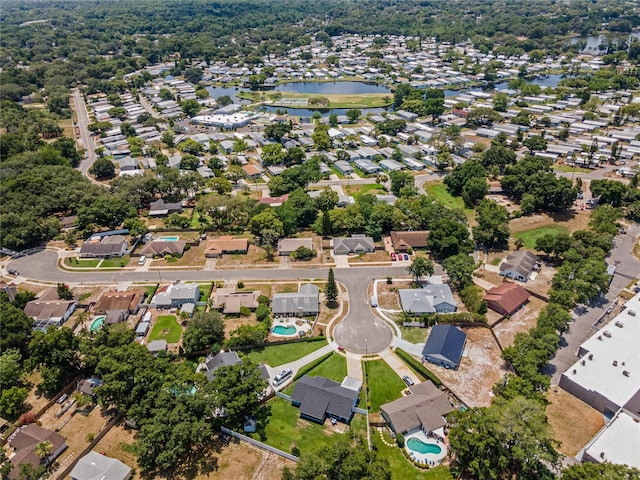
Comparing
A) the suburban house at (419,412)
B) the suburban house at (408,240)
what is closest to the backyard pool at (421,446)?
the suburban house at (419,412)

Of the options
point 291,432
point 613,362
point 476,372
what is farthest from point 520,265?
point 291,432

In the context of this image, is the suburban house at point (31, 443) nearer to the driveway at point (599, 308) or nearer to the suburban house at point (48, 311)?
the suburban house at point (48, 311)

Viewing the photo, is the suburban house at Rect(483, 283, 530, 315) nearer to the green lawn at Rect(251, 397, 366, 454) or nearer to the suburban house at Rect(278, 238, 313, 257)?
the green lawn at Rect(251, 397, 366, 454)

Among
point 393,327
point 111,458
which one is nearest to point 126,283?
point 111,458

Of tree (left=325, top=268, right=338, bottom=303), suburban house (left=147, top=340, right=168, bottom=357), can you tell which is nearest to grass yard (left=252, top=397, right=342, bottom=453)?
suburban house (left=147, top=340, right=168, bottom=357)

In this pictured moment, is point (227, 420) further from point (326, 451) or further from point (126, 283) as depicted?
point (126, 283)
